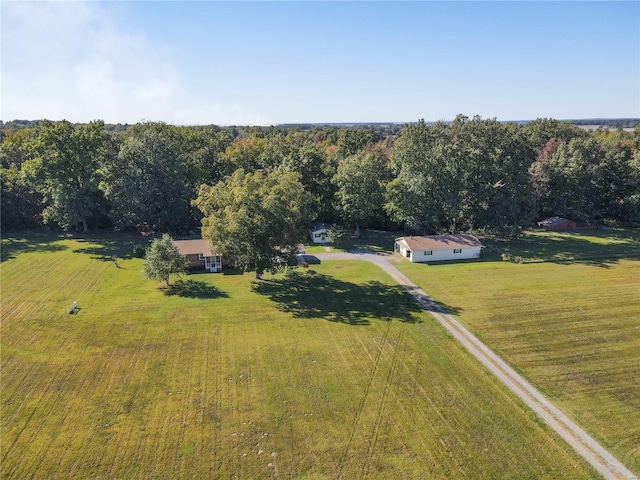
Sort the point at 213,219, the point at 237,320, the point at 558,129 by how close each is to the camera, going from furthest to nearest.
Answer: the point at 558,129
the point at 213,219
the point at 237,320

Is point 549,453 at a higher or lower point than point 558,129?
lower

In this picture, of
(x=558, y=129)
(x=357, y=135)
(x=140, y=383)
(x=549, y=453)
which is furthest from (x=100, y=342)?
(x=558, y=129)

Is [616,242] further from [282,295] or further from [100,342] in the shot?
[100,342]

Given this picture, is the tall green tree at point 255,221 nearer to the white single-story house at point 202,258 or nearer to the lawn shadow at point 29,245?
the white single-story house at point 202,258

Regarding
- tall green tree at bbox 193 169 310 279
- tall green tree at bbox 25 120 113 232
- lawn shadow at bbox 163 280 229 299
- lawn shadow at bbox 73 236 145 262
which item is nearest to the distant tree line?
tall green tree at bbox 25 120 113 232

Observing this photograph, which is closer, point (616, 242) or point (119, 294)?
point (119, 294)

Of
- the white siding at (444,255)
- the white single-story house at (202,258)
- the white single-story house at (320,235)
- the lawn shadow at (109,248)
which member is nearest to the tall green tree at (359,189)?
the white single-story house at (320,235)

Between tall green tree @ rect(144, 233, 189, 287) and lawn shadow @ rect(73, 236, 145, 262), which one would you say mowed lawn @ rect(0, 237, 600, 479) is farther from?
lawn shadow @ rect(73, 236, 145, 262)
